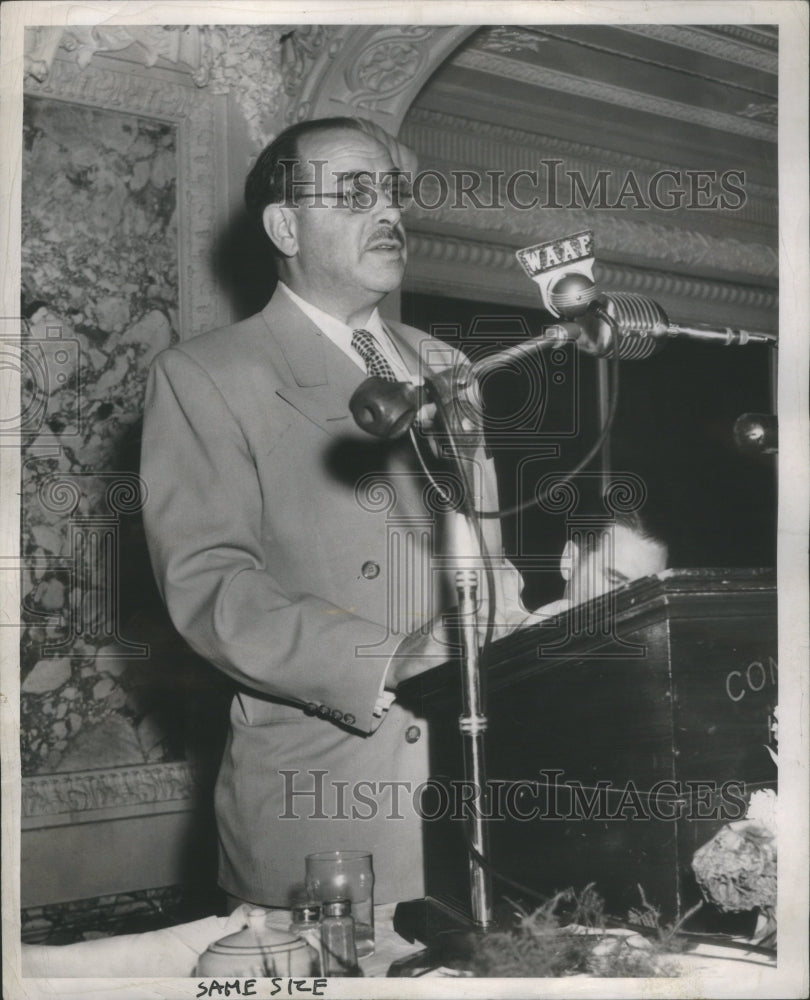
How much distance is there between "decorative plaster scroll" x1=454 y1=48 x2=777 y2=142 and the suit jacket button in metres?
1.00

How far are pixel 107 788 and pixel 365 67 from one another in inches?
56.5

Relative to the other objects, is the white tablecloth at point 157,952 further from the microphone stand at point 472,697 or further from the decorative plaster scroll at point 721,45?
the decorative plaster scroll at point 721,45

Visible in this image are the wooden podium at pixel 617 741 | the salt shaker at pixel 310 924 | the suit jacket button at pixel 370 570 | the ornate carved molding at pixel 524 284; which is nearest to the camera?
the wooden podium at pixel 617 741

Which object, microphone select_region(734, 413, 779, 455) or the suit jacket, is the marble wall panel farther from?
microphone select_region(734, 413, 779, 455)

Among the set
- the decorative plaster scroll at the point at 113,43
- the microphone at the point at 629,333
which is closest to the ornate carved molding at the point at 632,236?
the microphone at the point at 629,333

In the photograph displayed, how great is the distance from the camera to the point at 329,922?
204cm

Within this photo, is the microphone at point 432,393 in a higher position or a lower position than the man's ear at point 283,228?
lower

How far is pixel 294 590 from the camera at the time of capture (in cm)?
220

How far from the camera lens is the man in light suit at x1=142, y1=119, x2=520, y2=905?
2.18 m

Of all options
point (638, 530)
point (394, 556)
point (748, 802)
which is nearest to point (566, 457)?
point (638, 530)

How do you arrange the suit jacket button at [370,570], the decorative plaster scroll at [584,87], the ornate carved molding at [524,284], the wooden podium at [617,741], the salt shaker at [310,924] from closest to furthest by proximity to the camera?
the wooden podium at [617,741], the salt shaker at [310,924], the suit jacket button at [370,570], the ornate carved molding at [524,284], the decorative plaster scroll at [584,87]

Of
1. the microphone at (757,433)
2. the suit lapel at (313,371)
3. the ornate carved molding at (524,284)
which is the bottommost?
the microphone at (757,433)

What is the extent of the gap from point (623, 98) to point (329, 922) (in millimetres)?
1587

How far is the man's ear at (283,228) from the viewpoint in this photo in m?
2.33
